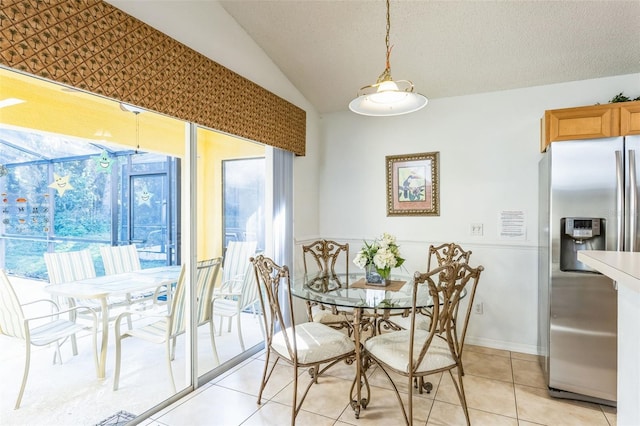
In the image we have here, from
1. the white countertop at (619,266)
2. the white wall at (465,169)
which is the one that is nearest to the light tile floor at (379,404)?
the white wall at (465,169)

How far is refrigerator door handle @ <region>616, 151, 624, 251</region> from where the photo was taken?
7.68 ft

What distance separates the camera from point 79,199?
218cm

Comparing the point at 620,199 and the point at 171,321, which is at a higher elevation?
the point at 620,199

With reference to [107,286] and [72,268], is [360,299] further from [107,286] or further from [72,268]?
[72,268]

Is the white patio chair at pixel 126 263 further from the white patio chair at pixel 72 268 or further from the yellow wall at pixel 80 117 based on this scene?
the yellow wall at pixel 80 117

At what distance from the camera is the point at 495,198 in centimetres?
342

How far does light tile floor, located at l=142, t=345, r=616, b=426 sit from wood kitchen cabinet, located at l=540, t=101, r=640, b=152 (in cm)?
193

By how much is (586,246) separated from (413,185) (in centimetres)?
167

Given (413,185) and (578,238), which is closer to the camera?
(578,238)

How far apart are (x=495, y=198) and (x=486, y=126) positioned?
731 mm

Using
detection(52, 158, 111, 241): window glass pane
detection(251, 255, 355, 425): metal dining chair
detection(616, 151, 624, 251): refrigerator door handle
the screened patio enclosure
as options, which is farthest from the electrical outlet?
detection(52, 158, 111, 241): window glass pane

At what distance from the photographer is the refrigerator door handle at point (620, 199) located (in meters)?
2.34

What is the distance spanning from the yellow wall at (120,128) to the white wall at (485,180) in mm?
1157

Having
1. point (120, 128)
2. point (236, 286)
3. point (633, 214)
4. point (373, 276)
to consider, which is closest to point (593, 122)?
point (633, 214)
